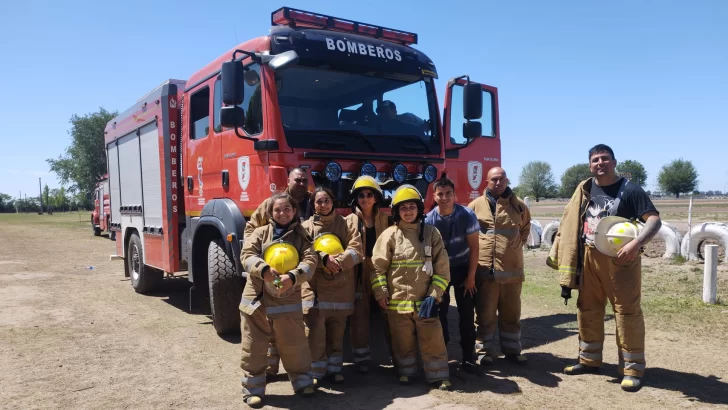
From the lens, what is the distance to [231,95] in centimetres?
473

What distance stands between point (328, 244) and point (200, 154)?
265 cm

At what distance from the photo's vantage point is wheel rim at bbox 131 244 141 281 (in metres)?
8.92

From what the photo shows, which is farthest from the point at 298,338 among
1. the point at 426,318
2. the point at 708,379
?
the point at 708,379

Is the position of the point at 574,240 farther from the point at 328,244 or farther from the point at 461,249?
the point at 328,244

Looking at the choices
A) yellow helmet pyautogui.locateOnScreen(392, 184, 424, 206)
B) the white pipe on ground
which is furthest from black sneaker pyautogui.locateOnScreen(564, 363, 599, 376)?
the white pipe on ground

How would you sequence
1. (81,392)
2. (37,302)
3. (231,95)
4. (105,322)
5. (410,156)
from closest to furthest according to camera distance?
1. (81,392)
2. (231,95)
3. (410,156)
4. (105,322)
5. (37,302)

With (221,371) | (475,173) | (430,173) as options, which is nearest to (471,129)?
(430,173)

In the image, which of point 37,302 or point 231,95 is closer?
point 231,95

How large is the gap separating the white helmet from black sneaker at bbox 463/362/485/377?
1.43m

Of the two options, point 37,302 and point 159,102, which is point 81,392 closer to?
point 159,102

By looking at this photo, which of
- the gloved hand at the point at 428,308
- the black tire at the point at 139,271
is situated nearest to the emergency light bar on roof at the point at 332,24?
the gloved hand at the point at 428,308

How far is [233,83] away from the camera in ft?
15.5

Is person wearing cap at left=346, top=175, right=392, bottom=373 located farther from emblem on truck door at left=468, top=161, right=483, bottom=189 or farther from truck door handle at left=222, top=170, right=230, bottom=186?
emblem on truck door at left=468, top=161, right=483, bottom=189

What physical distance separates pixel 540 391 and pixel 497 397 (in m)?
0.39
